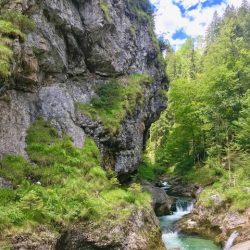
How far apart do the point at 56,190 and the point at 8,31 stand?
9.43 m

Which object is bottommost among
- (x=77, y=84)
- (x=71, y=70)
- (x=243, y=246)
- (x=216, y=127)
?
(x=243, y=246)

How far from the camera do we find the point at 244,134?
3822 centimetres

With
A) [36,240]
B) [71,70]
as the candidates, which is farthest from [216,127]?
[36,240]

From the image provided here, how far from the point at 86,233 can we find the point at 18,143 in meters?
7.31

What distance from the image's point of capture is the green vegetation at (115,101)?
29833 mm

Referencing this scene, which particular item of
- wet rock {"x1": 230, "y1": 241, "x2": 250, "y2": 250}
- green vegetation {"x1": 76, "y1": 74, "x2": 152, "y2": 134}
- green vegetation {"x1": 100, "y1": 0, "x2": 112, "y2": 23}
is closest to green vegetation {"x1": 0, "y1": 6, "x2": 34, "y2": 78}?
green vegetation {"x1": 76, "y1": 74, "x2": 152, "y2": 134}

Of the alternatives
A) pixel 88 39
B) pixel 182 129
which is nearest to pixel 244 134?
pixel 182 129

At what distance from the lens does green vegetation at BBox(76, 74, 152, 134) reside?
29.8 m

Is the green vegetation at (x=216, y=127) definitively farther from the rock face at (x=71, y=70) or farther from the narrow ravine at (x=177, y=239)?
the rock face at (x=71, y=70)

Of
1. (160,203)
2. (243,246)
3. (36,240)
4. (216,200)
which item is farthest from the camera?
(160,203)

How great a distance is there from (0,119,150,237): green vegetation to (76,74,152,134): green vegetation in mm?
4409

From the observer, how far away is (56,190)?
A: 18906mm

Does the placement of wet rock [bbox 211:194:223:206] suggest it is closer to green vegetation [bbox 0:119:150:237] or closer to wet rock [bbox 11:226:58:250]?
green vegetation [bbox 0:119:150:237]

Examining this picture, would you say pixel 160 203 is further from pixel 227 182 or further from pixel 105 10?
pixel 105 10
